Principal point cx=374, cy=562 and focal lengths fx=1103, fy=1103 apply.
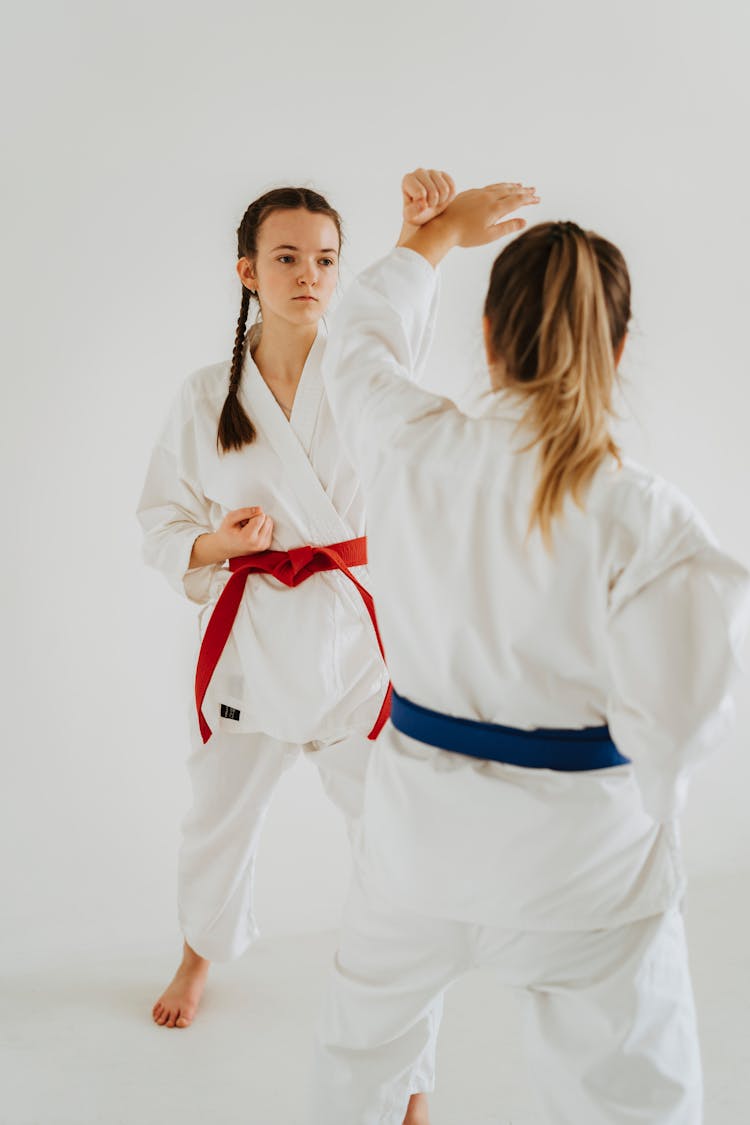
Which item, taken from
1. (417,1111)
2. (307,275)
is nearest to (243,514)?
(307,275)

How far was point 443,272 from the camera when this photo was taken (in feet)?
8.54

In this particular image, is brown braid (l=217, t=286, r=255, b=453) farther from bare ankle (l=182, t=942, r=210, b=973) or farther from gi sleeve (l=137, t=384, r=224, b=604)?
bare ankle (l=182, t=942, r=210, b=973)

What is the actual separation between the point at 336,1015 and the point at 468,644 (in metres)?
0.51

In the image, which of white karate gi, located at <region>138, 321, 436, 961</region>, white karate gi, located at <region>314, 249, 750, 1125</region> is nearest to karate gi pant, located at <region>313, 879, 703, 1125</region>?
white karate gi, located at <region>314, 249, 750, 1125</region>

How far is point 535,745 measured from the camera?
1.21 meters

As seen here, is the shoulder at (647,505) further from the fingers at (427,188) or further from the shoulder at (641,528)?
the fingers at (427,188)

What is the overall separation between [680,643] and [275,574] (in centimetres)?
91

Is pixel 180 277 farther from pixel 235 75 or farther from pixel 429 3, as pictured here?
pixel 429 3

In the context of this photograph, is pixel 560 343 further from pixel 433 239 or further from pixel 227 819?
pixel 227 819

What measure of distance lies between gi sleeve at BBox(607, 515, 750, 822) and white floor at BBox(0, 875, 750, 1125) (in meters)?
1.05

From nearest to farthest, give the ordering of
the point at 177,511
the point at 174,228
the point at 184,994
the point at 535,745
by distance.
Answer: the point at 535,745, the point at 177,511, the point at 184,994, the point at 174,228

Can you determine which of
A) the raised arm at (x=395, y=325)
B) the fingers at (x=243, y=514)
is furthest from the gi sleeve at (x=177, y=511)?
the raised arm at (x=395, y=325)

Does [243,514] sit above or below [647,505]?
below

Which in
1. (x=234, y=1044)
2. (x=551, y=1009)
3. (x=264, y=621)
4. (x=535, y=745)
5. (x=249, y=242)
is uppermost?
(x=249, y=242)
